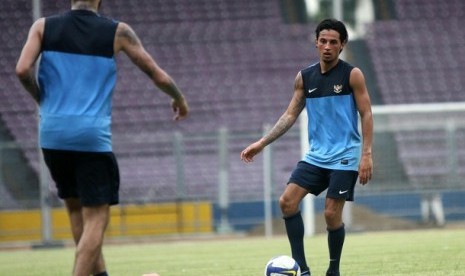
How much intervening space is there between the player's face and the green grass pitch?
2.07 m

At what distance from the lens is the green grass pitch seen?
36.3 feet

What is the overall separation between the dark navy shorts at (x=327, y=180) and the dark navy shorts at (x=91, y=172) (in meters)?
2.26

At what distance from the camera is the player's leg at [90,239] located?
728 cm

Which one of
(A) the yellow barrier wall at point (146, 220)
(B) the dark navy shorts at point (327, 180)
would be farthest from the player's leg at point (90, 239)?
(A) the yellow barrier wall at point (146, 220)

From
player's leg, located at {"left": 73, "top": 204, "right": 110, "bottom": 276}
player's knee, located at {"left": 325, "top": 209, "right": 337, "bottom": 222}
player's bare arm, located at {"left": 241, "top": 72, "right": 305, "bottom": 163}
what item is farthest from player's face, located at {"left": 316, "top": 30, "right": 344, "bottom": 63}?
player's leg, located at {"left": 73, "top": 204, "right": 110, "bottom": 276}

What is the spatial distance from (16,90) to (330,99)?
18.3 meters

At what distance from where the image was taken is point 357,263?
38.8ft

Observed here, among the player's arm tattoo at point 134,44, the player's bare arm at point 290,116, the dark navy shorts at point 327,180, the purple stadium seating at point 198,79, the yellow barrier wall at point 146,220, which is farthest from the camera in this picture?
the purple stadium seating at point 198,79

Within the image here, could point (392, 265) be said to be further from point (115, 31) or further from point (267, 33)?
point (267, 33)

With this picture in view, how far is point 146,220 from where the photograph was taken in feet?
74.1

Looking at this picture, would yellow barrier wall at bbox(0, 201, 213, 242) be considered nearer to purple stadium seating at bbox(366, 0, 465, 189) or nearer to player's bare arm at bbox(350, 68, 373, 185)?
purple stadium seating at bbox(366, 0, 465, 189)

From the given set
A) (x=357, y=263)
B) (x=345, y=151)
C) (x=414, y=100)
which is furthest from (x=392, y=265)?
(x=414, y=100)

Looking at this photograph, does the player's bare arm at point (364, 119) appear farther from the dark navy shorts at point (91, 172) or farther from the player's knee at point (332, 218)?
the dark navy shorts at point (91, 172)

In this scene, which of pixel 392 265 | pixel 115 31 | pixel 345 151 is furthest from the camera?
pixel 392 265
